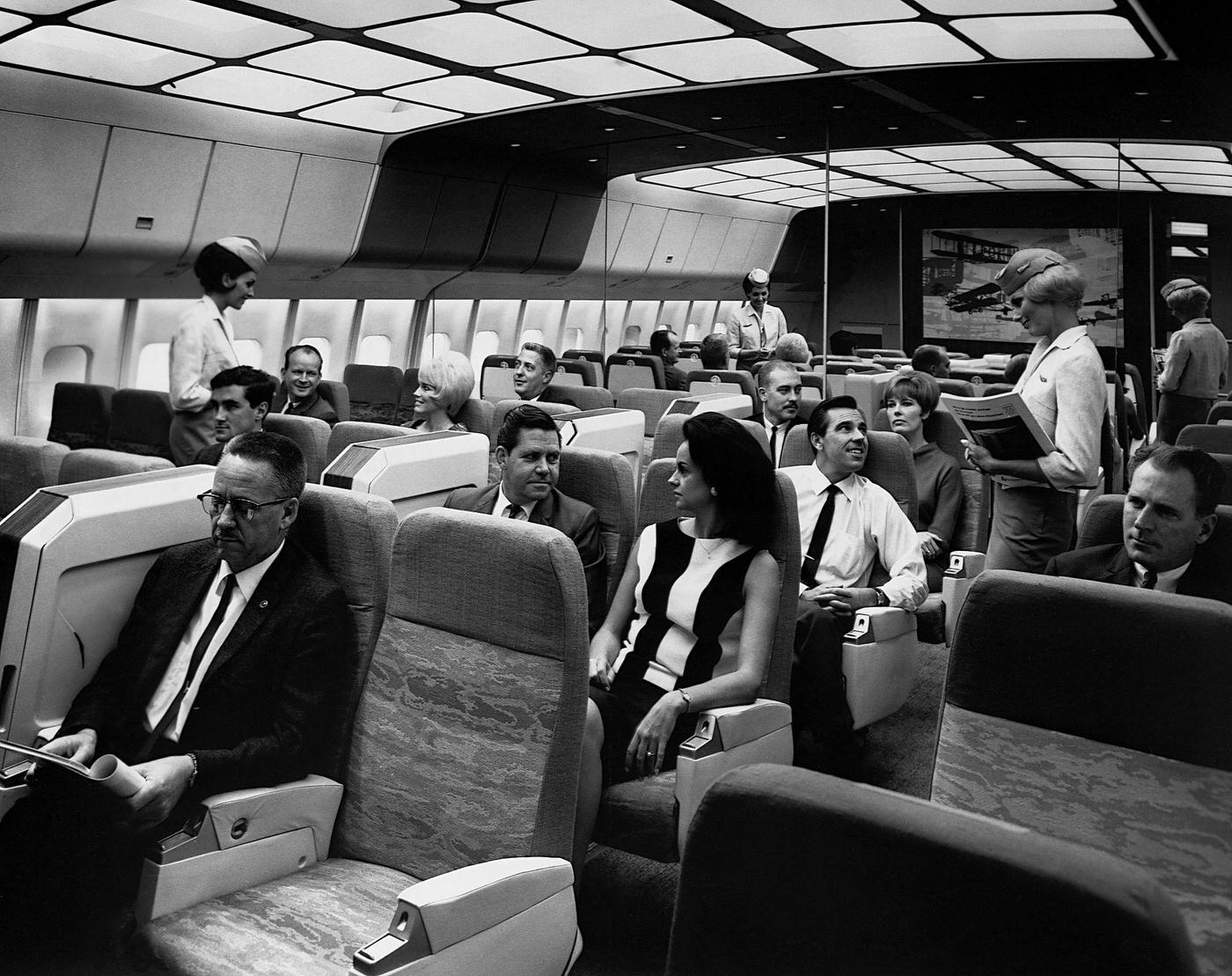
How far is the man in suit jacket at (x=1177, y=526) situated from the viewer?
2574 mm

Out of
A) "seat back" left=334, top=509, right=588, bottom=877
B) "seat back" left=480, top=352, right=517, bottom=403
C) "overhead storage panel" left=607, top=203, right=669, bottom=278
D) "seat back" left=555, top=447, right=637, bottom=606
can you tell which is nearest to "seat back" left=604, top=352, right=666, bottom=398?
"seat back" left=480, top=352, right=517, bottom=403

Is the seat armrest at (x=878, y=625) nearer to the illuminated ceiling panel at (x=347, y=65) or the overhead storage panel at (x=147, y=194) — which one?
the illuminated ceiling panel at (x=347, y=65)

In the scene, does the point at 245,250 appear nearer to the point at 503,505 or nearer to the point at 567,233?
the point at 503,505

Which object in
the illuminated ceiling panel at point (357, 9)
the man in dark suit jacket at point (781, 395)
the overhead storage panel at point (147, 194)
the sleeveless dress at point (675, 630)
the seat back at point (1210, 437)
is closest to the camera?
the sleeveless dress at point (675, 630)

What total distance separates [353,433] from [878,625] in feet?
7.52

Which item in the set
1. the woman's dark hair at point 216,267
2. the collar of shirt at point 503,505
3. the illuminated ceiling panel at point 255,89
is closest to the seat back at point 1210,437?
the collar of shirt at point 503,505

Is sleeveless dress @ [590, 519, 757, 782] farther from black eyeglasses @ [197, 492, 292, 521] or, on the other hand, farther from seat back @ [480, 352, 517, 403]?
seat back @ [480, 352, 517, 403]

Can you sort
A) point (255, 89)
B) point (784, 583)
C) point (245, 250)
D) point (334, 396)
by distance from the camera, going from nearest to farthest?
point (784, 583), point (245, 250), point (334, 396), point (255, 89)

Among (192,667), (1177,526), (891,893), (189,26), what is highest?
(189,26)

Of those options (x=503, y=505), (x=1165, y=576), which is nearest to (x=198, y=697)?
(x=503, y=505)

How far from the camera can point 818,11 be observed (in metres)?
6.22

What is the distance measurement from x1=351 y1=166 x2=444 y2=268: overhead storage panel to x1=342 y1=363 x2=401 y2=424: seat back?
1677 mm

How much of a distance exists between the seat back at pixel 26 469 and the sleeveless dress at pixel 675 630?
1926 mm

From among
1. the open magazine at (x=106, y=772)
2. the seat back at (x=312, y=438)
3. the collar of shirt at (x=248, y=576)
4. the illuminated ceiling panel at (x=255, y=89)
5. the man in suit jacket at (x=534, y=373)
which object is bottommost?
the open magazine at (x=106, y=772)
